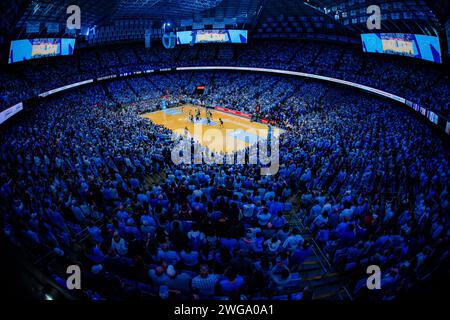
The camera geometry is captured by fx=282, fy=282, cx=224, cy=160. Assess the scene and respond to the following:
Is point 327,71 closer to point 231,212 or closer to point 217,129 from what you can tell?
point 217,129

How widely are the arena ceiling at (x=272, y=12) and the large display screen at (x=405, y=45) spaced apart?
36.0 inches

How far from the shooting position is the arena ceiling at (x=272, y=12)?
81.1 ft

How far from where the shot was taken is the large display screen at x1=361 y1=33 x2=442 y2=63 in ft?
Answer: 84.3

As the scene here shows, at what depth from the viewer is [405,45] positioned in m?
29.3

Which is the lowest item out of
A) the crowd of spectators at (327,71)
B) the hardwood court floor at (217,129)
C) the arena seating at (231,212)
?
the arena seating at (231,212)

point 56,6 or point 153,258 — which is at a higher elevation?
point 56,6

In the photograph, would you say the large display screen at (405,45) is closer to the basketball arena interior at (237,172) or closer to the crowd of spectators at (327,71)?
the basketball arena interior at (237,172)

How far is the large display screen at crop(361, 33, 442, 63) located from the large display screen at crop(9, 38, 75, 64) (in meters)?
41.6

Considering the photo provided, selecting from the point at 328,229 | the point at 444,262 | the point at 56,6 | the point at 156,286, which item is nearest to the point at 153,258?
the point at 156,286

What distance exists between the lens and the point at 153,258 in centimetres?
716

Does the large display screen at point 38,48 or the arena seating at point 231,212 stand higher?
the large display screen at point 38,48

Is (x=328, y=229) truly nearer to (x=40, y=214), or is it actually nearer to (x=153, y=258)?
(x=153, y=258)

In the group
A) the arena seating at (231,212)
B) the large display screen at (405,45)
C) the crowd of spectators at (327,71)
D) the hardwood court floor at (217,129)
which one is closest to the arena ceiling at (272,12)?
the large display screen at (405,45)
